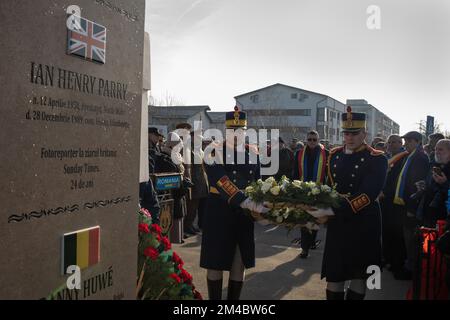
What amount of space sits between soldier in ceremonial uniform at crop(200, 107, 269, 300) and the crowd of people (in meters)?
0.01

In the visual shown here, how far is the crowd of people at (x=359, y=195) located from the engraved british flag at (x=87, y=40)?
2173mm

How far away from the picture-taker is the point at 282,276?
6098 millimetres

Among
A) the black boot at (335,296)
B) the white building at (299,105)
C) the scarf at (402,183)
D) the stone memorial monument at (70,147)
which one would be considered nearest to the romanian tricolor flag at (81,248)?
the stone memorial monument at (70,147)

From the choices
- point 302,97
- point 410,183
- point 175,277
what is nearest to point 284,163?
point 410,183

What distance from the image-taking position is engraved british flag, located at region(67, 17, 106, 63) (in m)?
2.13

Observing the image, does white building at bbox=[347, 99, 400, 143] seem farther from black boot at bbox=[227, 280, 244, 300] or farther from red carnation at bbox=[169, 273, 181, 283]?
red carnation at bbox=[169, 273, 181, 283]

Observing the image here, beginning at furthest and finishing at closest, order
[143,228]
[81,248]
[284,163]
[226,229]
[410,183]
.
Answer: [284,163] → [410,183] → [226,229] → [143,228] → [81,248]

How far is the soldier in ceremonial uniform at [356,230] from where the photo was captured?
399cm

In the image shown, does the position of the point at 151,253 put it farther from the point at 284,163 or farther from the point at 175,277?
the point at 284,163

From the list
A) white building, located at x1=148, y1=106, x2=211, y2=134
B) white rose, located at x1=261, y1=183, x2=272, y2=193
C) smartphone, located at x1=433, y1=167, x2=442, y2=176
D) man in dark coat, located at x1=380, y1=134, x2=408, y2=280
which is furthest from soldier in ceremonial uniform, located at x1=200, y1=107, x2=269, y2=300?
white building, located at x1=148, y1=106, x2=211, y2=134

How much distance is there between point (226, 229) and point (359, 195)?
53.0 inches

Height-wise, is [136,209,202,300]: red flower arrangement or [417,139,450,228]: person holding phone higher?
[417,139,450,228]: person holding phone
